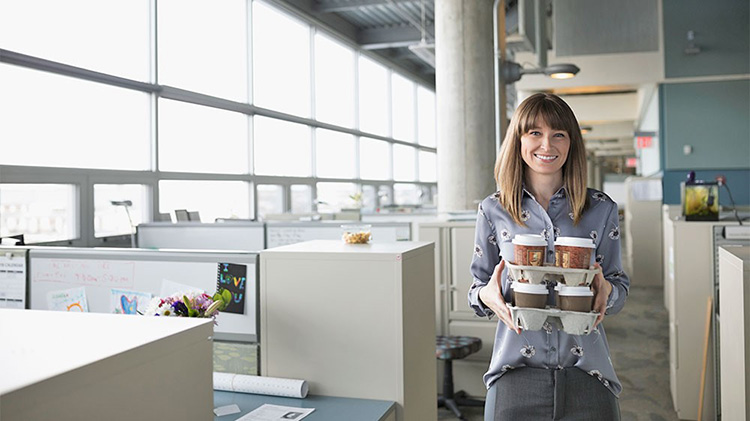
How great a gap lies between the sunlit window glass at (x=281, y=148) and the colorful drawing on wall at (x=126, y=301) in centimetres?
581

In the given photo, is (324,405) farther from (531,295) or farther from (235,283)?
(531,295)

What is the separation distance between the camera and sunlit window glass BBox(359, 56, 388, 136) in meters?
11.3

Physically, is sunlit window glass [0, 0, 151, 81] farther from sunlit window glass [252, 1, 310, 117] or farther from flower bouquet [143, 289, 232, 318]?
flower bouquet [143, 289, 232, 318]

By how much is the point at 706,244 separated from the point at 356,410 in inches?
104

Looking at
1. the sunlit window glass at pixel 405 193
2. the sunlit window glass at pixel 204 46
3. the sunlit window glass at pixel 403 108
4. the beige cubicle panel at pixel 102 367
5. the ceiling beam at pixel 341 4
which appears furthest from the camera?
the sunlit window glass at pixel 405 193

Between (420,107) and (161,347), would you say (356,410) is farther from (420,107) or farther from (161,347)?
(420,107)

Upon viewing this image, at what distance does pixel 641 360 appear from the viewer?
5.00 metres

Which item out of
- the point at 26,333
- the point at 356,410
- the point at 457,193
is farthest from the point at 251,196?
the point at 26,333

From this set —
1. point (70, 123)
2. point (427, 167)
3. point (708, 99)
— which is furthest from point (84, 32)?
point (427, 167)

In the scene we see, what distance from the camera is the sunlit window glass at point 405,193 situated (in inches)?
509

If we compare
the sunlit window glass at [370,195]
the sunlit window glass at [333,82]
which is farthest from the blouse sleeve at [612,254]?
the sunlit window glass at [370,195]

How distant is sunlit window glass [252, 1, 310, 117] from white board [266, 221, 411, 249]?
388 centimetres

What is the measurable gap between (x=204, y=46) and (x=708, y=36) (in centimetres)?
703

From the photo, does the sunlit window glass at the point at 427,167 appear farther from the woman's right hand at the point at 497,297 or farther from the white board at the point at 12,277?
the woman's right hand at the point at 497,297
